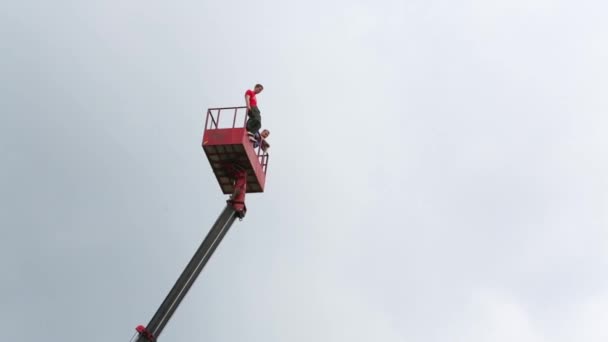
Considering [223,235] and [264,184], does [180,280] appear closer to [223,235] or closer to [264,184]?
[223,235]

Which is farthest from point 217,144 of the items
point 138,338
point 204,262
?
point 138,338

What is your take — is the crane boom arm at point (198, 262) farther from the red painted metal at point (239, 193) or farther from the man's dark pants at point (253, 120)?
the man's dark pants at point (253, 120)

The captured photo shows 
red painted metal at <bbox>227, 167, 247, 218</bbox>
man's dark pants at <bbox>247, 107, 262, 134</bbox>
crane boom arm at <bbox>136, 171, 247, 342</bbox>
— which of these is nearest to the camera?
crane boom arm at <bbox>136, 171, 247, 342</bbox>

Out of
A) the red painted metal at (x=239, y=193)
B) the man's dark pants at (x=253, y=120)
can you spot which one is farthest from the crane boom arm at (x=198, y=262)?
the man's dark pants at (x=253, y=120)

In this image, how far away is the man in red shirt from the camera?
32438 millimetres

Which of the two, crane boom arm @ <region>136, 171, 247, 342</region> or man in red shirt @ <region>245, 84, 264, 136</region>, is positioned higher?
man in red shirt @ <region>245, 84, 264, 136</region>

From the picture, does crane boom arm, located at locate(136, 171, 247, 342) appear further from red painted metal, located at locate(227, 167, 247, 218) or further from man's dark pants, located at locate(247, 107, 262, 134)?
man's dark pants, located at locate(247, 107, 262, 134)

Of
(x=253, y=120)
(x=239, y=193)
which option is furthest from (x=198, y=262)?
(x=253, y=120)

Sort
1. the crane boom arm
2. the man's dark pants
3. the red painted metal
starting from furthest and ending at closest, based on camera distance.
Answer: the man's dark pants
the red painted metal
the crane boom arm

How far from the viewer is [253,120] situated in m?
32.5

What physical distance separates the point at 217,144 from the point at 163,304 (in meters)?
5.75

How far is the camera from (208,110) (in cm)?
3216

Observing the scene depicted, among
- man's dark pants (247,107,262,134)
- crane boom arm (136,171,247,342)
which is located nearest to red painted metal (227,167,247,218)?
crane boom arm (136,171,247,342)

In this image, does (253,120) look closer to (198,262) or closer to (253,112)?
(253,112)
